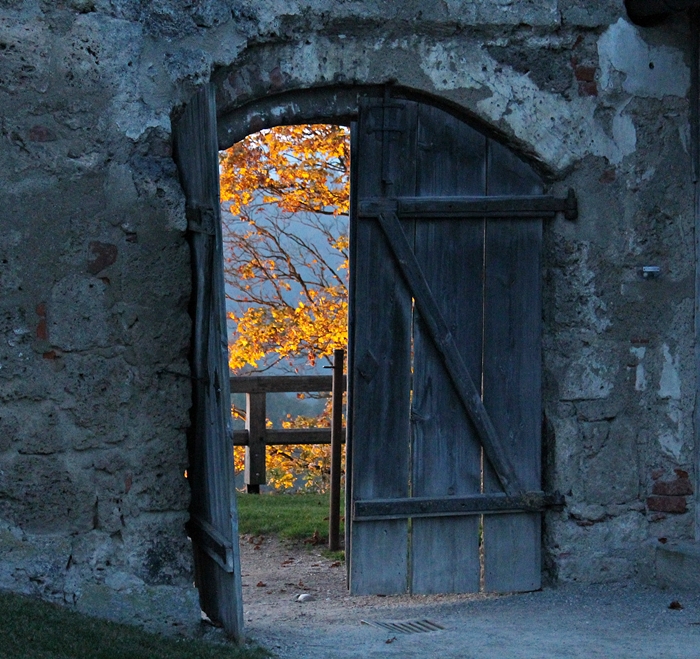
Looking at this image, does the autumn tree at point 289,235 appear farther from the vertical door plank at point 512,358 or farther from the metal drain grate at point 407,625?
the metal drain grate at point 407,625

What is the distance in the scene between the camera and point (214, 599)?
4543 millimetres

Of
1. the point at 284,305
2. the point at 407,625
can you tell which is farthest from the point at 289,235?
the point at 407,625

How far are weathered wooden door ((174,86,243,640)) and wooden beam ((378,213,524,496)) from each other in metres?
1.10

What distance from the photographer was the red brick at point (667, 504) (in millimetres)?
5316

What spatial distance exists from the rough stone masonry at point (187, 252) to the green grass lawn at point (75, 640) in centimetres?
19

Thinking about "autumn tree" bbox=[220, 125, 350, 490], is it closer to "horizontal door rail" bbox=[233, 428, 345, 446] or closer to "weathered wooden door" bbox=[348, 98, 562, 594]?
"horizontal door rail" bbox=[233, 428, 345, 446]

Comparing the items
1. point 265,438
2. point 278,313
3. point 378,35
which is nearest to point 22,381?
point 378,35

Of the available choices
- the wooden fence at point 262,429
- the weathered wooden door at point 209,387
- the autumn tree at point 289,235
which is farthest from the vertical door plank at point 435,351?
the autumn tree at point 289,235

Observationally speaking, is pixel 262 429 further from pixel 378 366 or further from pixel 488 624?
pixel 488 624

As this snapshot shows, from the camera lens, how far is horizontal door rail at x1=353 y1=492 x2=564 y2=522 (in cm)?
520

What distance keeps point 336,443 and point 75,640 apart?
125 inches

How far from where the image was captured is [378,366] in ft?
17.2

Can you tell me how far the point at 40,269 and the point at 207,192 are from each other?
2.57 ft

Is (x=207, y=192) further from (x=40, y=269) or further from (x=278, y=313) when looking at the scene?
(x=278, y=313)
